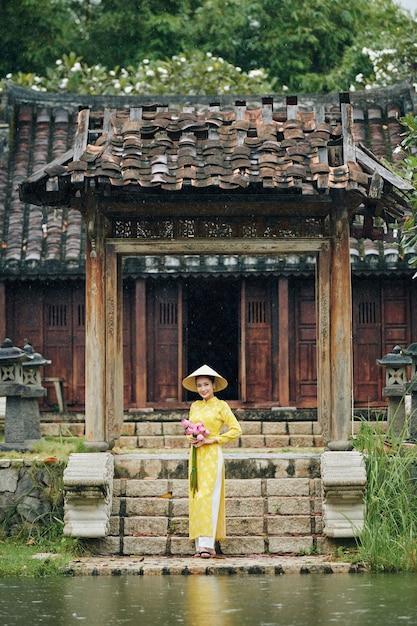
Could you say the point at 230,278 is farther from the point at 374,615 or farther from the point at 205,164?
the point at 374,615

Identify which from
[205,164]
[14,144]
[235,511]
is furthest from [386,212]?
[14,144]

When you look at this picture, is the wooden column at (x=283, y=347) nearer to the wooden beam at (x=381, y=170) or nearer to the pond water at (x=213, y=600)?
the wooden beam at (x=381, y=170)

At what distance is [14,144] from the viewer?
901 inches

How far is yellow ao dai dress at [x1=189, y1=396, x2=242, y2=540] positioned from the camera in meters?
12.0

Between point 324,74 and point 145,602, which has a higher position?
point 324,74

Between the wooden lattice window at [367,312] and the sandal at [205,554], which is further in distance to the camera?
the wooden lattice window at [367,312]

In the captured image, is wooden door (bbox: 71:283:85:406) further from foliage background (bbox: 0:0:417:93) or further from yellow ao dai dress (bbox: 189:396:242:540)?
foliage background (bbox: 0:0:417:93)

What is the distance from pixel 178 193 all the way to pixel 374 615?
590 cm

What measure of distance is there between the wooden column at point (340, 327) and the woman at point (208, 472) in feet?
4.57

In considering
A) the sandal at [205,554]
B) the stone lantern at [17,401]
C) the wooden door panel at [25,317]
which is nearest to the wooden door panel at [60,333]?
the wooden door panel at [25,317]

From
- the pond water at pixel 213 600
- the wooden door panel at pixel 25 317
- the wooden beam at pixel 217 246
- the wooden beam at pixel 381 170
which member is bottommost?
the pond water at pixel 213 600

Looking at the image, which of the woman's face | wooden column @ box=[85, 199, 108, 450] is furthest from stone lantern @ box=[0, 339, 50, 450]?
the woman's face

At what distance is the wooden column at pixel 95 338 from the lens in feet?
43.7

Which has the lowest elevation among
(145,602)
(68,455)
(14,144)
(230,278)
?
(145,602)
